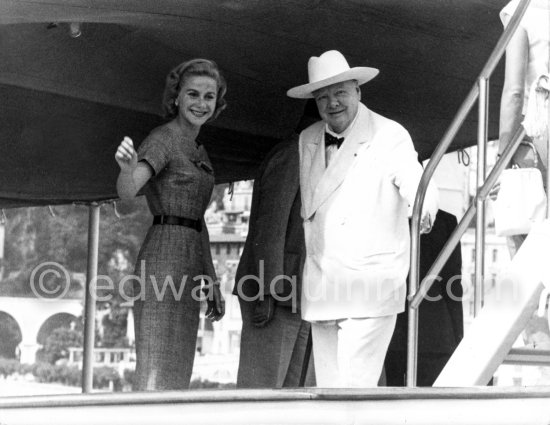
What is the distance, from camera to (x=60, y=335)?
14.6 meters

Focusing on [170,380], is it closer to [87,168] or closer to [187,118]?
[187,118]

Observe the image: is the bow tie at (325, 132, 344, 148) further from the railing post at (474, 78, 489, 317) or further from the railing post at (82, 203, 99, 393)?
the railing post at (82, 203, 99, 393)

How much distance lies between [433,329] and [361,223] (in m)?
2.56

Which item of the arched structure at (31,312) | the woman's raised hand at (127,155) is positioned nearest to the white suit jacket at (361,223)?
the woman's raised hand at (127,155)

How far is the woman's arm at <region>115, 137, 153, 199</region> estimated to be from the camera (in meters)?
4.69

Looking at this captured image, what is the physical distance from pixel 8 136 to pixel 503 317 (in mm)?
4114

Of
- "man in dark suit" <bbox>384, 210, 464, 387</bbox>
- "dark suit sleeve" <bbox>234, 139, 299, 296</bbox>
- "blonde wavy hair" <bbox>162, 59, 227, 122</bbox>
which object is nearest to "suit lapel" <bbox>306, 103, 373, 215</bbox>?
"dark suit sleeve" <bbox>234, 139, 299, 296</bbox>

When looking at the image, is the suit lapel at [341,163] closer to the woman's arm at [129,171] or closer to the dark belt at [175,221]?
the dark belt at [175,221]

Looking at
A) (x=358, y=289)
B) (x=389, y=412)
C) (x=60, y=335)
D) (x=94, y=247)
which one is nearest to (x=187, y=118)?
(x=358, y=289)

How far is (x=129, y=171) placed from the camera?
15.8 ft

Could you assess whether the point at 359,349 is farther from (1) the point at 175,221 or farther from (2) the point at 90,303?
(2) the point at 90,303

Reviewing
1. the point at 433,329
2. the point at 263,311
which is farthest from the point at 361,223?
the point at 433,329

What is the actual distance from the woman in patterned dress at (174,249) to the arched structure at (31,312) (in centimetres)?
619

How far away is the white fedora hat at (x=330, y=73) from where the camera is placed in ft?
17.0
